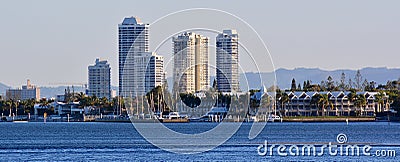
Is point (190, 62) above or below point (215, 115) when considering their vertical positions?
above

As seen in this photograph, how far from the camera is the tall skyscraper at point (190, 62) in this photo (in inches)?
4791

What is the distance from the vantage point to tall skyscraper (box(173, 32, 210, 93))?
121688 millimetres

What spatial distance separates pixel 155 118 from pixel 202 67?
12.2m

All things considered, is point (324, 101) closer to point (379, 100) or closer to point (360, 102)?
point (360, 102)

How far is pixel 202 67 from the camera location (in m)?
180

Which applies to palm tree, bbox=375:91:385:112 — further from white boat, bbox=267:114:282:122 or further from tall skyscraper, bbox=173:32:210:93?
tall skyscraper, bbox=173:32:210:93

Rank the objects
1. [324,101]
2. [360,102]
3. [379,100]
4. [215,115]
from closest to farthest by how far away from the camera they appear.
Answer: [324,101] < [360,102] < [215,115] < [379,100]

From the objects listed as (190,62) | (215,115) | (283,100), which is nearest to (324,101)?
(283,100)

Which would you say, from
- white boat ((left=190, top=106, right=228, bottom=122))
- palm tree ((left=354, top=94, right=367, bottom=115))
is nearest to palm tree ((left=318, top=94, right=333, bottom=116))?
palm tree ((left=354, top=94, right=367, bottom=115))

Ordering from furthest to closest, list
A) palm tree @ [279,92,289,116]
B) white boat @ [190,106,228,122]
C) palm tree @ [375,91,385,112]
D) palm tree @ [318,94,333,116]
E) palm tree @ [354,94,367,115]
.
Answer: palm tree @ [375,91,385,112] < palm tree @ [279,92,289,116] < palm tree @ [354,94,367,115] < white boat @ [190,106,228,122] < palm tree @ [318,94,333,116]

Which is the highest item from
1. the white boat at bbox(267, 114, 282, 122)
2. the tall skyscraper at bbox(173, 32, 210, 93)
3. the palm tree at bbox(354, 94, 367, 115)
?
the tall skyscraper at bbox(173, 32, 210, 93)

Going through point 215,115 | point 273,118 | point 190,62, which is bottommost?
point 273,118

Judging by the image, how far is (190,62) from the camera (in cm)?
12738

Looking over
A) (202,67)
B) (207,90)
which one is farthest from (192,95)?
(207,90)
